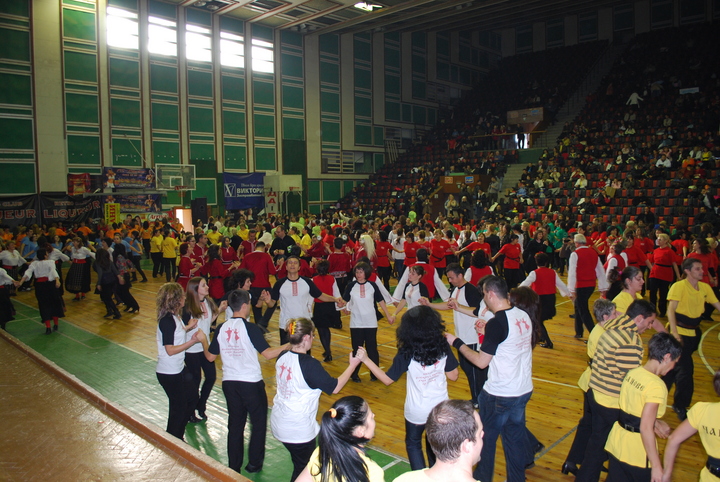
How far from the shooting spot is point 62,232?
17422 mm

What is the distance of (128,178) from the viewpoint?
71.6 ft

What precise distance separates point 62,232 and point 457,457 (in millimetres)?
18360

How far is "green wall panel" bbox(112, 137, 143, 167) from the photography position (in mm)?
21766

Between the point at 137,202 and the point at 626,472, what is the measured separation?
71.1 feet

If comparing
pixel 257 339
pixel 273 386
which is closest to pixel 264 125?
pixel 273 386

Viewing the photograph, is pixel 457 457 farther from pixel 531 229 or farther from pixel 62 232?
pixel 62 232

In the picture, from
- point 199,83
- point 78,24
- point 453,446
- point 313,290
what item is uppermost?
point 78,24

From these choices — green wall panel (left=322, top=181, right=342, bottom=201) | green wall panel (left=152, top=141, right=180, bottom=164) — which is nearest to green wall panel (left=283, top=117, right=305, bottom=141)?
green wall panel (left=322, top=181, right=342, bottom=201)

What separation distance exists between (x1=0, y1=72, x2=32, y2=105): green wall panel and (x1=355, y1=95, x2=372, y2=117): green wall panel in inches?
621

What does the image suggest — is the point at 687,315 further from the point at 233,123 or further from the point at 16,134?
the point at 233,123

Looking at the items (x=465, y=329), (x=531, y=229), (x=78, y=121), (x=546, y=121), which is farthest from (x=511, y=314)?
(x=546, y=121)

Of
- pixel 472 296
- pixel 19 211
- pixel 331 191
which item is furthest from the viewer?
pixel 331 191

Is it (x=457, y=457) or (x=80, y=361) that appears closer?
(x=457, y=457)

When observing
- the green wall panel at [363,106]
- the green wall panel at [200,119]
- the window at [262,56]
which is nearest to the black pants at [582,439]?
the green wall panel at [200,119]
